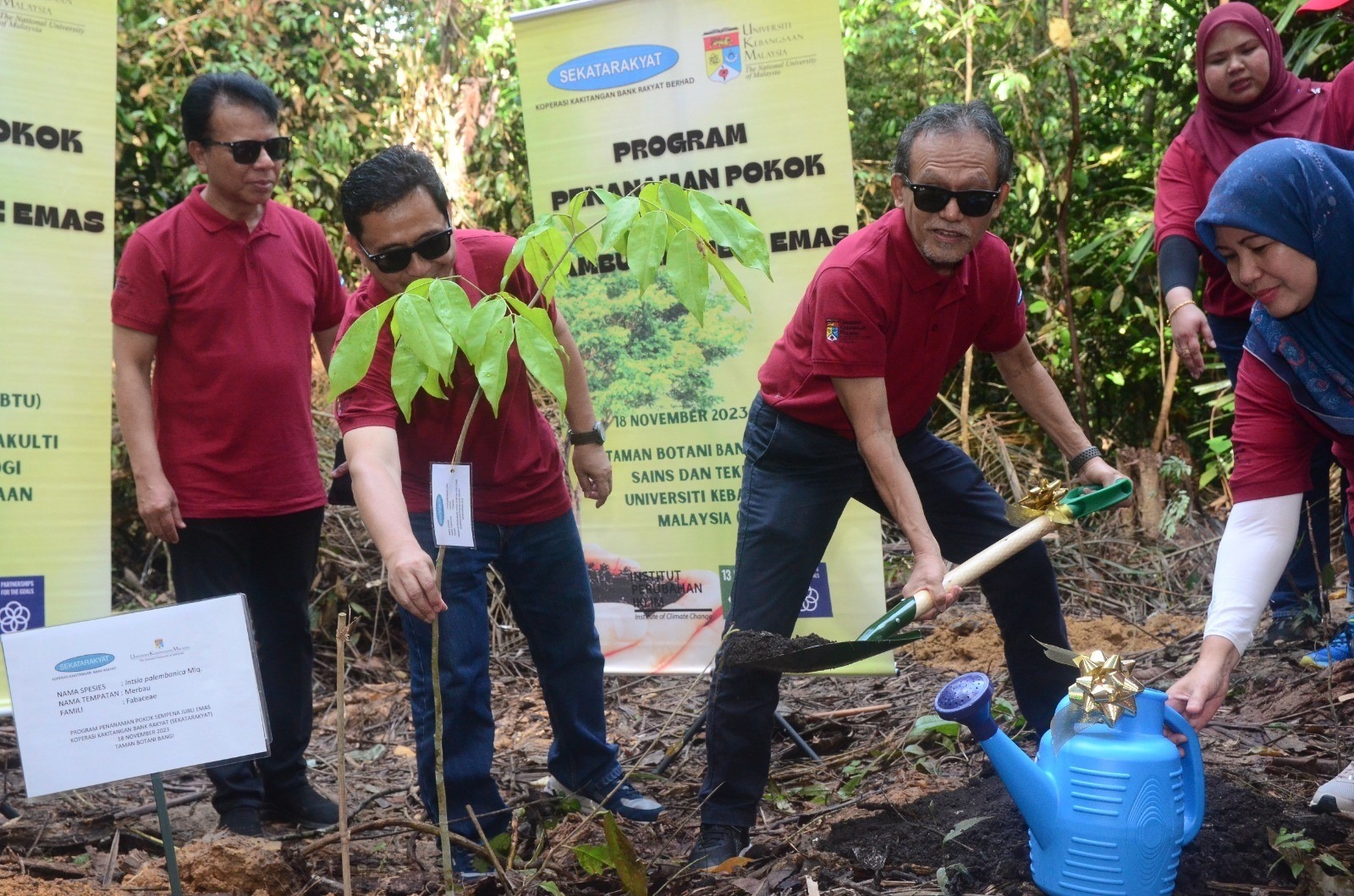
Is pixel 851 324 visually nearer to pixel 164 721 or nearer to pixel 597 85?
pixel 164 721

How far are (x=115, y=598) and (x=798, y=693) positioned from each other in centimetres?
394

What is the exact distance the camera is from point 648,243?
2.04 metres

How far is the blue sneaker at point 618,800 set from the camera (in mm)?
3400

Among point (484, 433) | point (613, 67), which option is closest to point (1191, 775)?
point (484, 433)

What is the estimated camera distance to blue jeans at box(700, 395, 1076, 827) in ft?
9.61

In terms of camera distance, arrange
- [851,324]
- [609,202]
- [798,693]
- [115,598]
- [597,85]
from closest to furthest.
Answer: [609,202] → [851,324] → [597,85] → [798,693] → [115,598]

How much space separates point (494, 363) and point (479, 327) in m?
0.07

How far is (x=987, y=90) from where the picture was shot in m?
7.73

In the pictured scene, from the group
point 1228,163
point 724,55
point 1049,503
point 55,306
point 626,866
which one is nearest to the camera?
point 626,866

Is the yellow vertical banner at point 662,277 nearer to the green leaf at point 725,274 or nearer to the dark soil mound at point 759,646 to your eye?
the dark soil mound at point 759,646

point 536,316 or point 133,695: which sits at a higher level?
point 536,316

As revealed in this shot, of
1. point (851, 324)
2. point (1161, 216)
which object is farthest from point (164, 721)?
point (1161, 216)

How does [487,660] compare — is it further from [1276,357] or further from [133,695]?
[1276,357]

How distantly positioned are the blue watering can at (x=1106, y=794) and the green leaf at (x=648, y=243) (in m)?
0.92
